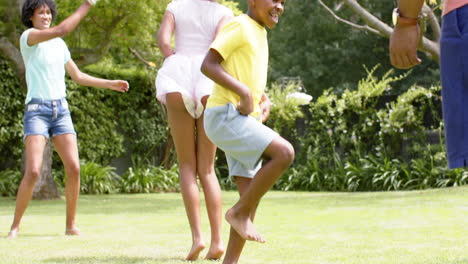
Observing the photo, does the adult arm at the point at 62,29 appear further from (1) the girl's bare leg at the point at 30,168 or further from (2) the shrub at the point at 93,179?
(2) the shrub at the point at 93,179


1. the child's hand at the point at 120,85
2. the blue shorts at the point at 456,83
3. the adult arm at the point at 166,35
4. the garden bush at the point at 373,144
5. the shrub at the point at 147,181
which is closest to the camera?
the blue shorts at the point at 456,83

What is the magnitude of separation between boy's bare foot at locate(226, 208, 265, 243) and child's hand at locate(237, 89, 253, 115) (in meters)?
0.42

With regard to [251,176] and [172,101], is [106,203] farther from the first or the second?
[251,176]

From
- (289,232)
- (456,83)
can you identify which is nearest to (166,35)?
(289,232)

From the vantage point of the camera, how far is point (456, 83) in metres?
2.34

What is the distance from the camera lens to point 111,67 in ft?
41.3

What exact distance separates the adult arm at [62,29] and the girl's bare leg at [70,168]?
0.68 m

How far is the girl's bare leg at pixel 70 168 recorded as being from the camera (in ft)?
16.9

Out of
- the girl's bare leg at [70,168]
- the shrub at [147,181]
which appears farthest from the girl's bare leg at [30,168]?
the shrub at [147,181]

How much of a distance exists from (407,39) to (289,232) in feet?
9.64

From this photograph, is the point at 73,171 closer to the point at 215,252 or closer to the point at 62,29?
the point at 62,29

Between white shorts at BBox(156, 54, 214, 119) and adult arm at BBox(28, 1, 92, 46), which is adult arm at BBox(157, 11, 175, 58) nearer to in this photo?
white shorts at BBox(156, 54, 214, 119)

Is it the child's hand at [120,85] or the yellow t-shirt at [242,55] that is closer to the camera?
the yellow t-shirt at [242,55]

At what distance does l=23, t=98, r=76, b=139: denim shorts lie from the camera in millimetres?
5098
